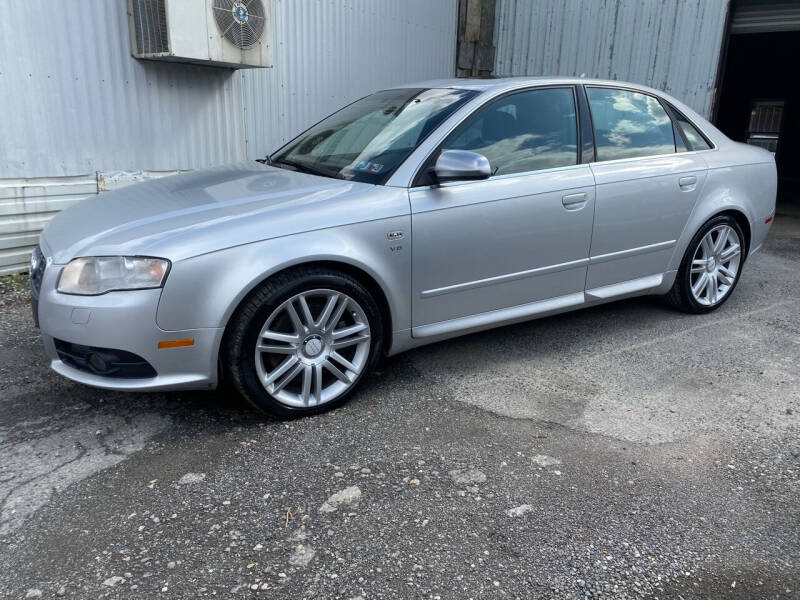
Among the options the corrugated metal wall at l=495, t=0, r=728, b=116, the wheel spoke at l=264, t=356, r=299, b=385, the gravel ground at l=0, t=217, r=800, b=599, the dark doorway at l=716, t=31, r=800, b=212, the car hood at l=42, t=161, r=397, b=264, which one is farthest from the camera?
the dark doorway at l=716, t=31, r=800, b=212

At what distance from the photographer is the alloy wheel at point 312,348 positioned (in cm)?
300

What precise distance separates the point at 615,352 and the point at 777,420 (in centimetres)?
102

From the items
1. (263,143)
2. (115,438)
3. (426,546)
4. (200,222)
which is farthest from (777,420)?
(263,143)

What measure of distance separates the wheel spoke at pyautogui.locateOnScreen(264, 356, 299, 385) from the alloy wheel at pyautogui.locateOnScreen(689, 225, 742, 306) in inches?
117

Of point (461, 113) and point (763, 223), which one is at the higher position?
point (461, 113)

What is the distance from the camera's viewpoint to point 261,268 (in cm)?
284

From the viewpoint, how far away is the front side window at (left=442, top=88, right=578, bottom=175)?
A: 3564 millimetres

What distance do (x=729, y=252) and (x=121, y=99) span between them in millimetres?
5034

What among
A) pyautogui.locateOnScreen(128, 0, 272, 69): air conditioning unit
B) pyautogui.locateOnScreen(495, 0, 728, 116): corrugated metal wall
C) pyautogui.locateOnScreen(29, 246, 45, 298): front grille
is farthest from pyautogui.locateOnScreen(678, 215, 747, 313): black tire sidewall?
pyautogui.locateOnScreen(495, 0, 728, 116): corrugated metal wall

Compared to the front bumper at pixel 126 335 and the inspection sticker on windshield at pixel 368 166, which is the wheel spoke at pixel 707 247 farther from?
the front bumper at pixel 126 335

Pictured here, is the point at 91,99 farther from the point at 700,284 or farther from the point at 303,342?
the point at 700,284

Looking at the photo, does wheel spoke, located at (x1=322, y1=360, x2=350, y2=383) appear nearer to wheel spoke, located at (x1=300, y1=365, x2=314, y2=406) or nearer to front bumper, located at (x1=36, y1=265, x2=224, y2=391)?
wheel spoke, located at (x1=300, y1=365, x2=314, y2=406)

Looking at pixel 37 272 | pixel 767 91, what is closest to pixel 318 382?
pixel 37 272

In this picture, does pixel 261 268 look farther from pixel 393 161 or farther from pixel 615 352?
pixel 615 352
